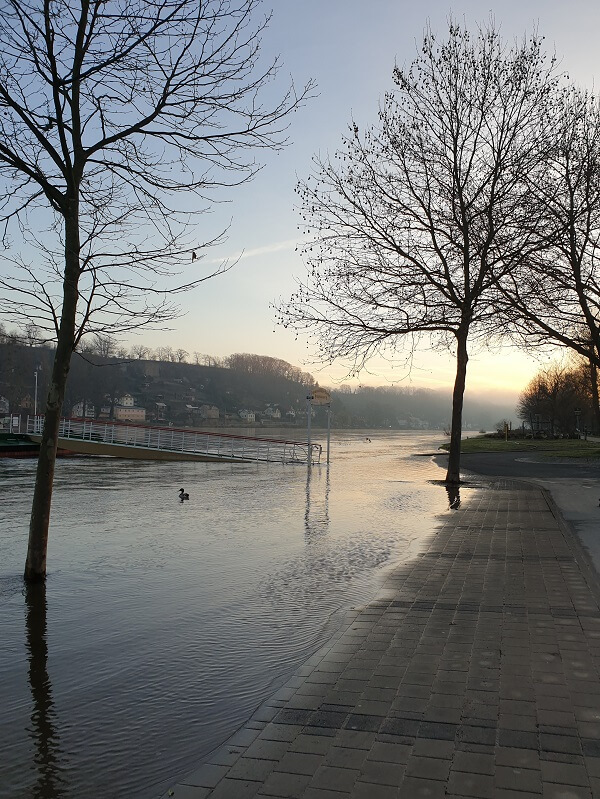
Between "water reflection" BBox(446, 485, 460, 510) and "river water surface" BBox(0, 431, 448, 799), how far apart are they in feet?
2.10

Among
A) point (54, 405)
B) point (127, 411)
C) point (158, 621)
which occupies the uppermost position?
point (127, 411)

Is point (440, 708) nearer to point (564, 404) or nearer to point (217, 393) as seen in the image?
point (564, 404)

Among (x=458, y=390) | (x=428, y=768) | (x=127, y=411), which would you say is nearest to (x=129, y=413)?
(x=127, y=411)

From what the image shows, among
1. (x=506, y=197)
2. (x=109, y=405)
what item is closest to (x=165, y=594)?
(x=506, y=197)

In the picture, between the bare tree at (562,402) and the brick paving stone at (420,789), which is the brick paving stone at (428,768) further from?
the bare tree at (562,402)

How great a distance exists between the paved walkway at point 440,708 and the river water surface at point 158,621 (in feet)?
1.17

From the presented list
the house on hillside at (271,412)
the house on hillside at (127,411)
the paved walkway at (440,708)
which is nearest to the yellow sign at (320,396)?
the paved walkway at (440,708)

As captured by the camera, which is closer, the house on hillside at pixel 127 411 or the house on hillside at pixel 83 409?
the house on hillside at pixel 83 409

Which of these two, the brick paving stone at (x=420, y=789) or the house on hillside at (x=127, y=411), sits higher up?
the house on hillside at (x=127, y=411)

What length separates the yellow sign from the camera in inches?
1049

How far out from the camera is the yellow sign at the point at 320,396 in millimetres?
26656

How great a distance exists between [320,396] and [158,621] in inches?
818

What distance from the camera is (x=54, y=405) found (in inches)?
295

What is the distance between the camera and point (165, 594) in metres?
7.11
